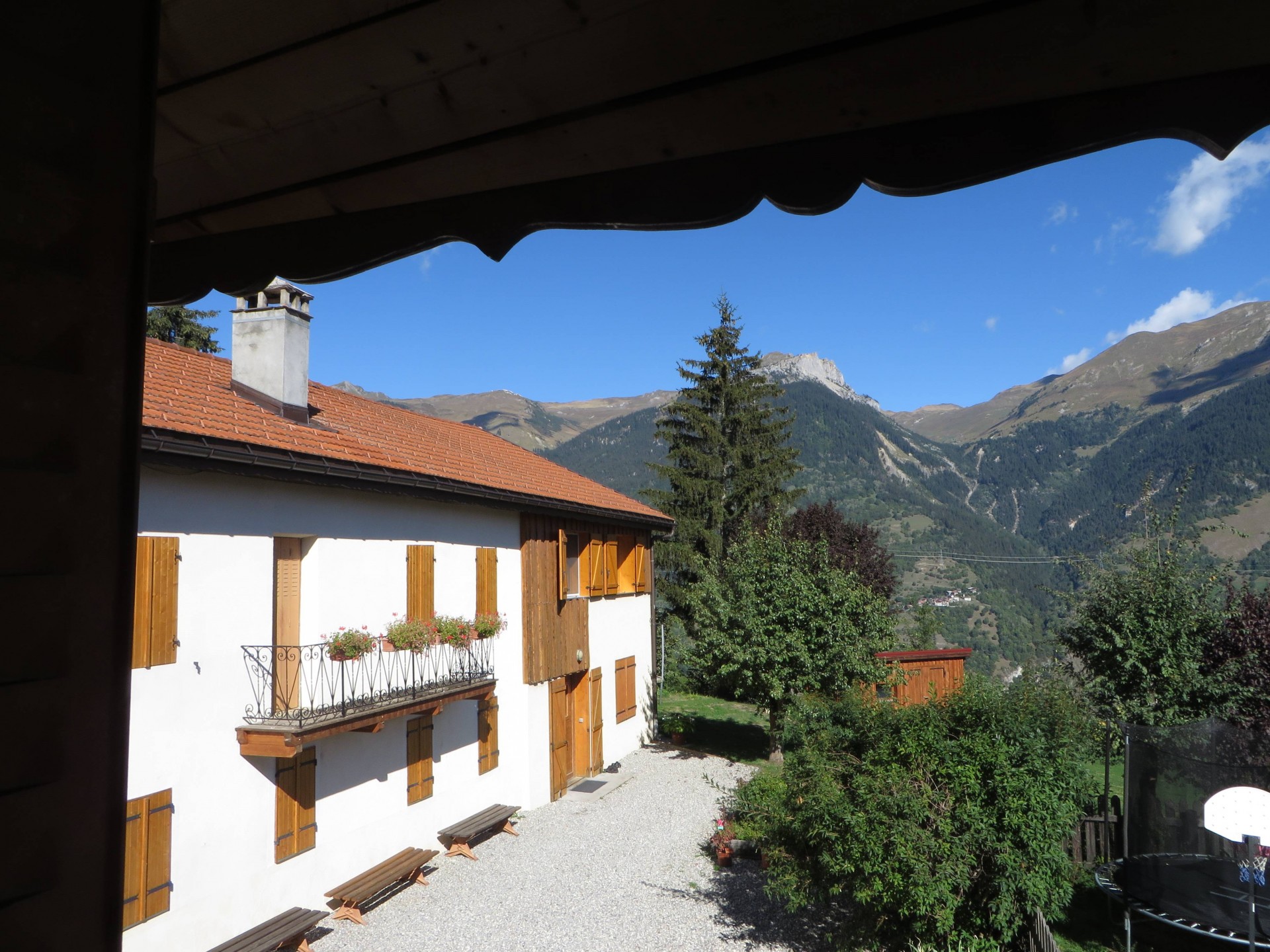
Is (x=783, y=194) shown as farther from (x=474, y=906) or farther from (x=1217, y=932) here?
(x=474, y=906)

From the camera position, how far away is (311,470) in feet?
32.2

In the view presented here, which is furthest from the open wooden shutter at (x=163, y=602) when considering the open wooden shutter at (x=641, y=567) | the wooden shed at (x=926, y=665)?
the wooden shed at (x=926, y=665)

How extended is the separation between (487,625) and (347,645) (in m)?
3.15

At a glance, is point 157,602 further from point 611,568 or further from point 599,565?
point 611,568

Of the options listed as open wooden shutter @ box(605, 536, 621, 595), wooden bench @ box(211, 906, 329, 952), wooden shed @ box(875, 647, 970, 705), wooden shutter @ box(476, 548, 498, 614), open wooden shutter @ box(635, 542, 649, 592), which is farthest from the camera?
wooden shed @ box(875, 647, 970, 705)

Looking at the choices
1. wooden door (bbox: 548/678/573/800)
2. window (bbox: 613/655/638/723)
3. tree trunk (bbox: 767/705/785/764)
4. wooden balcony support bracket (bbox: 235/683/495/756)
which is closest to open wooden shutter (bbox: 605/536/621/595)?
window (bbox: 613/655/638/723)

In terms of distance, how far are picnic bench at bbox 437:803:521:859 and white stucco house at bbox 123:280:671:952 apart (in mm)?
214

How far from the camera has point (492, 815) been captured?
13039 mm

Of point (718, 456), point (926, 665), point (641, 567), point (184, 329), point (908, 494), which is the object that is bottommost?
point (926, 665)

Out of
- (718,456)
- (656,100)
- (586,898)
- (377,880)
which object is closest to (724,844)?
(586,898)

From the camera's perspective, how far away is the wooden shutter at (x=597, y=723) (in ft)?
56.4

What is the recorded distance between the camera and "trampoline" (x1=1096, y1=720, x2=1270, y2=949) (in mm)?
7086

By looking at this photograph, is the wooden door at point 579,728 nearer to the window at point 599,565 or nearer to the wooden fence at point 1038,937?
the window at point 599,565

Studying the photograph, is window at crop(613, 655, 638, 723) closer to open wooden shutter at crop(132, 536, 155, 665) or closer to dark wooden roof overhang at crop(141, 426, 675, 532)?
dark wooden roof overhang at crop(141, 426, 675, 532)
